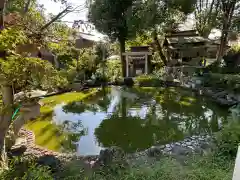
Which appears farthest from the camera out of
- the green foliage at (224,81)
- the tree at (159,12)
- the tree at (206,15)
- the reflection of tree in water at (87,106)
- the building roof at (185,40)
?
the tree at (206,15)

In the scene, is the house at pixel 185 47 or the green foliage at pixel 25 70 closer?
the green foliage at pixel 25 70

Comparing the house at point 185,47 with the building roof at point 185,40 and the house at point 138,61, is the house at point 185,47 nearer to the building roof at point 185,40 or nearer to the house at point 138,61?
the building roof at point 185,40

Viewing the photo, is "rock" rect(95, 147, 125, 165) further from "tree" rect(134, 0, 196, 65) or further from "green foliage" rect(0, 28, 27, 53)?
"tree" rect(134, 0, 196, 65)

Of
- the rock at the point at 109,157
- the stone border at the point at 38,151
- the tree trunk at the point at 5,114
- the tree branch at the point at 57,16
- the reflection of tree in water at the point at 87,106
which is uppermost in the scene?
the tree branch at the point at 57,16

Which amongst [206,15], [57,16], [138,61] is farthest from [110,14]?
[57,16]

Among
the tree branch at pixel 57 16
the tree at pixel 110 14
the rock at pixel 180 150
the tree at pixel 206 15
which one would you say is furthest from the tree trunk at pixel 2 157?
the tree at pixel 206 15

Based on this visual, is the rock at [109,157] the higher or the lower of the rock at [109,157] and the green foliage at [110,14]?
the lower

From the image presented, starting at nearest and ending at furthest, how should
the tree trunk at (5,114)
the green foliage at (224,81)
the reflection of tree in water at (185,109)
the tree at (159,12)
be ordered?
the tree trunk at (5,114) → the reflection of tree in water at (185,109) → the green foliage at (224,81) → the tree at (159,12)

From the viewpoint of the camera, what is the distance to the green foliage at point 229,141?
387cm

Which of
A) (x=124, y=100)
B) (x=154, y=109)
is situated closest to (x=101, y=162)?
(x=154, y=109)

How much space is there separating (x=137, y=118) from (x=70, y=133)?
228 cm

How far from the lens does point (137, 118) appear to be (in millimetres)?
7551

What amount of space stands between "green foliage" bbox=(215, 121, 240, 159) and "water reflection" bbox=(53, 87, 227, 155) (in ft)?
5.23

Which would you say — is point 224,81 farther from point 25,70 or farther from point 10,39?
point 10,39
